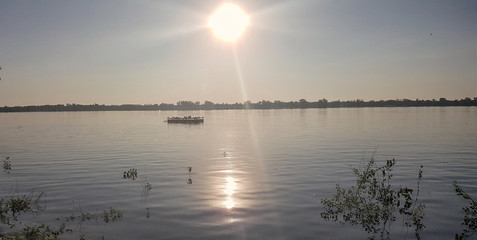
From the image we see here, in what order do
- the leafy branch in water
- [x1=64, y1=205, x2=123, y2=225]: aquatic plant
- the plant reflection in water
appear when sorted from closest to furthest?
the leafy branch in water, [x1=64, y1=205, x2=123, y2=225]: aquatic plant, the plant reflection in water

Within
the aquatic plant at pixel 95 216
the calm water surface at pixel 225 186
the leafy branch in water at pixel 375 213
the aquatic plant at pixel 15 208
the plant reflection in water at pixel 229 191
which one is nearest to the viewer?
the leafy branch in water at pixel 375 213

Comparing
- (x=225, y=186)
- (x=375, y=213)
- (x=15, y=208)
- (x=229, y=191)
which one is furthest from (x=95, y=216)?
(x=375, y=213)

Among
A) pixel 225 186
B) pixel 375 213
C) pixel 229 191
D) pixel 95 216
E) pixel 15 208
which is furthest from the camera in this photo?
pixel 225 186

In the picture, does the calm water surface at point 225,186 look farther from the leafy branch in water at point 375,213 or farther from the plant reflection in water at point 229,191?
the leafy branch in water at point 375,213

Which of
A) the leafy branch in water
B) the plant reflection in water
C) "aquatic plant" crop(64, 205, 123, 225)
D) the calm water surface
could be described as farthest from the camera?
the plant reflection in water

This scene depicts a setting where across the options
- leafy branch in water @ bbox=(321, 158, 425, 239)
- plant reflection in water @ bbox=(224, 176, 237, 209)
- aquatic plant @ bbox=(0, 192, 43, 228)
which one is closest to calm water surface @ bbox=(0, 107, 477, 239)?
plant reflection in water @ bbox=(224, 176, 237, 209)

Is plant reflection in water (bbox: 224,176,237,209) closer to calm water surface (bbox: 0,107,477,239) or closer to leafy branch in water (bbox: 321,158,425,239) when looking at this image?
calm water surface (bbox: 0,107,477,239)

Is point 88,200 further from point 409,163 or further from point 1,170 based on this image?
point 409,163

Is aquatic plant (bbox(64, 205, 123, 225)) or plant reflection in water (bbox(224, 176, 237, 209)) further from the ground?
aquatic plant (bbox(64, 205, 123, 225))

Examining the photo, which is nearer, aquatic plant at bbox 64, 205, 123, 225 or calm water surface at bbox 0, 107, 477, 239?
calm water surface at bbox 0, 107, 477, 239

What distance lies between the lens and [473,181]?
935 inches

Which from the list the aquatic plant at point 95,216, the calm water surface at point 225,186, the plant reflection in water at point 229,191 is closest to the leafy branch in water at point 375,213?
the calm water surface at point 225,186

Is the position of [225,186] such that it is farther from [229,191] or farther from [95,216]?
[95,216]

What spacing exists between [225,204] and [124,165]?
17.0 m
